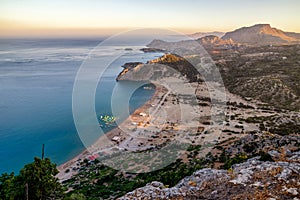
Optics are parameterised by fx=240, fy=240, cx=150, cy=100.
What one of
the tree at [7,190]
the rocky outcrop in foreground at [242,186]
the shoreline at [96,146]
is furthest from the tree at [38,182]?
the shoreline at [96,146]

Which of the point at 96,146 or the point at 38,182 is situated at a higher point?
the point at 38,182

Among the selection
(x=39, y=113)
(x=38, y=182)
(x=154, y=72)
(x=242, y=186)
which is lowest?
(x=39, y=113)

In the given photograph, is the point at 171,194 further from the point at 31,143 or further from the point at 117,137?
the point at 31,143

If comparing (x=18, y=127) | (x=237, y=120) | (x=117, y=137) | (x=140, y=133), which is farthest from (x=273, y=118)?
(x=18, y=127)

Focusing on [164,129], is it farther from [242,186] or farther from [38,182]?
[242,186]

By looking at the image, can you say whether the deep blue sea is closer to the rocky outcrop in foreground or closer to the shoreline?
the shoreline

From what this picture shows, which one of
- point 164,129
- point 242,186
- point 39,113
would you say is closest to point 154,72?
point 39,113

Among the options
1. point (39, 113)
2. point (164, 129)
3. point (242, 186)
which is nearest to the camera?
point (242, 186)

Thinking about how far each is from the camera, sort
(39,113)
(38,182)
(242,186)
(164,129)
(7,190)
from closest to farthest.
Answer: (242,186), (7,190), (38,182), (164,129), (39,113)

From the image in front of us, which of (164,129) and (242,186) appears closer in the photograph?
(242,186)
